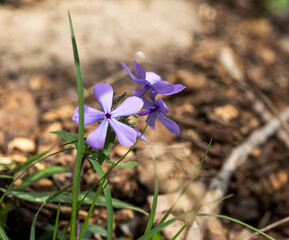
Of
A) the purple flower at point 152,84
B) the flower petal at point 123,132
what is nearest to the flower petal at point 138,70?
the purple flower at point 152,84

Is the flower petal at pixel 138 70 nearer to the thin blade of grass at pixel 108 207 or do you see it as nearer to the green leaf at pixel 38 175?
the thin blade of grass at pixel 108 207

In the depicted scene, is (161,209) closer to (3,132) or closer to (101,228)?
(101,228)

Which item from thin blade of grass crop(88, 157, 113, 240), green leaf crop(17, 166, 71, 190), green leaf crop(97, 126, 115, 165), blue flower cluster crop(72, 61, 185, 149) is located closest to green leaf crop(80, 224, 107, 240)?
green leaf crop(17, 166, 71, 190)

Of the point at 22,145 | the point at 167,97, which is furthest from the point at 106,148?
the point at 167,97

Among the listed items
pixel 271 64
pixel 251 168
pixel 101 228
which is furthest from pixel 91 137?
pixel 271 64

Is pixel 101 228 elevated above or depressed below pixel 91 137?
below

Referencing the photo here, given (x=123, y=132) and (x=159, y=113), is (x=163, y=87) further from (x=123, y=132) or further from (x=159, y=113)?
(x=123, y=132)

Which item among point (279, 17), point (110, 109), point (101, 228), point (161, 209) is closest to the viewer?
point (110, 109)
